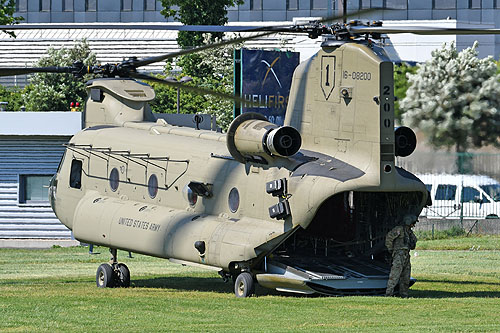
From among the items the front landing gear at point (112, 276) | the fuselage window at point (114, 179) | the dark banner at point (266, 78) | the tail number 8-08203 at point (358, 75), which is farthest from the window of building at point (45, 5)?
the tail number 8-08203 at point (358, 75)

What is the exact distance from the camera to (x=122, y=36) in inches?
3718

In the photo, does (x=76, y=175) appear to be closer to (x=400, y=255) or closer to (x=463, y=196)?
(x=400, y=255)

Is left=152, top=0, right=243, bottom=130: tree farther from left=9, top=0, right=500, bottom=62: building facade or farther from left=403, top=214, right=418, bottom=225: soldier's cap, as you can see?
left=403, top=214, right=418, bottom=225: soldier's cap

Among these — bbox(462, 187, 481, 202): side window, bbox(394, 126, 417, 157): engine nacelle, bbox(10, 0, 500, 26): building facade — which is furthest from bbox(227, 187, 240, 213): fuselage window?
bbox(10, 0, 500, 26): building facade

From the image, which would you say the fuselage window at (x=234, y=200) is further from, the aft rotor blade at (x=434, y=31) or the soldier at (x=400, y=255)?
the aft rotor blade at (x=434, y=31)

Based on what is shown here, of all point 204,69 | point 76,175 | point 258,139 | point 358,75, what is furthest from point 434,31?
point 204,69

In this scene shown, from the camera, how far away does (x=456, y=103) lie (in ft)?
140

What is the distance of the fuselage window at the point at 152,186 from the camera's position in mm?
27094

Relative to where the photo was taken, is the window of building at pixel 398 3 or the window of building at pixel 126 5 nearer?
the window of building at pixel 398 3

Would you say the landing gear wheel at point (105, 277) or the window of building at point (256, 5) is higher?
the window of building at point (256, 5)

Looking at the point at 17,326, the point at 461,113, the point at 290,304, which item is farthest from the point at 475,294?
the point at 461,113

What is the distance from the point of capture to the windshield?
46062 mm

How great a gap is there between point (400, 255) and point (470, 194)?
943 inches

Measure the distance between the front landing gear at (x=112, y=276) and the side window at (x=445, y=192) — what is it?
2209 cm
